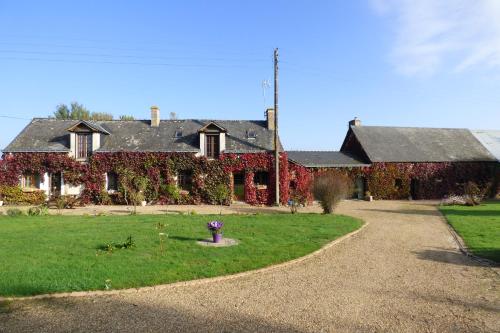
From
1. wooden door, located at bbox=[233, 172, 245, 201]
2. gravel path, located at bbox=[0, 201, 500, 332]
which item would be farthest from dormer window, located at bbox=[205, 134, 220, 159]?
gravel path, located at bbox=[0, 201, 500, 332]

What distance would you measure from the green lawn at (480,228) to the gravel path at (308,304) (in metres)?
1.66

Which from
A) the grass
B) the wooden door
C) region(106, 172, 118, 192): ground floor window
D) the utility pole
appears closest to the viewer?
the grass

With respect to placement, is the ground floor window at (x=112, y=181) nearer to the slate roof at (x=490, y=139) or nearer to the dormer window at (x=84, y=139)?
the dormer window at (x=84, y=139)

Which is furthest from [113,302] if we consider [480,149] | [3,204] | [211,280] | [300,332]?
[480,149]

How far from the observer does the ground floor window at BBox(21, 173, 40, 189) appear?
73.3 ft

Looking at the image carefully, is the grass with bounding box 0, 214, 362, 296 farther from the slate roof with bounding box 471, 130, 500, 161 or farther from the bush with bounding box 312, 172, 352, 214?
the slate roof with bounding box 471, 130, 500, 161

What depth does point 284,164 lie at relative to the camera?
2308 centimetres

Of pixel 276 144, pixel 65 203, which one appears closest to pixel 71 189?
pixel 65 203

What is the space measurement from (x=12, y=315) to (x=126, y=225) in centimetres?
762

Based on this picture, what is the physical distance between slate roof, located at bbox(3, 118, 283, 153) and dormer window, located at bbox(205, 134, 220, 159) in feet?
2.25

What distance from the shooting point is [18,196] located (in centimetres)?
2170

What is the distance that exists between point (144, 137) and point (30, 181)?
7527 mm

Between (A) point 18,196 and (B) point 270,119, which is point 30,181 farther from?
(B) point 270,119

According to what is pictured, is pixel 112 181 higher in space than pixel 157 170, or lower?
lower
